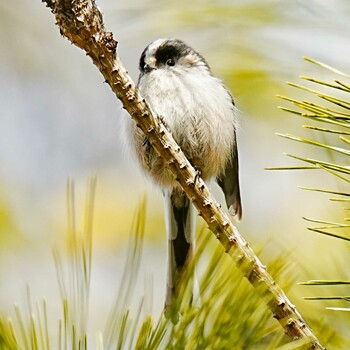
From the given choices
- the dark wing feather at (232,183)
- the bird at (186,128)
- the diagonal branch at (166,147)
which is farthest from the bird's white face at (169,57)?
the diagonal branch at (166,147)

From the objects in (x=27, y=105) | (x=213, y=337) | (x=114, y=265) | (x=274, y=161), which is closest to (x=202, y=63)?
(x=274, y=161)

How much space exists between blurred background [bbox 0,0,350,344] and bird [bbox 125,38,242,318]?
79mm

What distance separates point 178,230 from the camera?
2.16 meters

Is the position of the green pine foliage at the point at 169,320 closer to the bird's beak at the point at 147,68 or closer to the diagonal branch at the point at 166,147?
the diagonal branch at the point at 166,147

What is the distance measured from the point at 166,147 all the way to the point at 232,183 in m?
1.14

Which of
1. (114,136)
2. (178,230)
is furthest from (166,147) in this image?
(114,136)

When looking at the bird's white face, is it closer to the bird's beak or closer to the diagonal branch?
the bird's beak

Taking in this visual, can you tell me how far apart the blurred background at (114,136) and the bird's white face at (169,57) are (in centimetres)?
8

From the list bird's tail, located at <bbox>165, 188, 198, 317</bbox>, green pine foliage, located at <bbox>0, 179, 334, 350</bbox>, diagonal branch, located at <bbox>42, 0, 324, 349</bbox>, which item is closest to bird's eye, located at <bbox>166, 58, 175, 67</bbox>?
bird's tail, located at <bbox>165, 188, 198, 317</bbox>

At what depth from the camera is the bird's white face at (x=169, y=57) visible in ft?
7.79

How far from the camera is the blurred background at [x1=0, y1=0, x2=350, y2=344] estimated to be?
1.54m

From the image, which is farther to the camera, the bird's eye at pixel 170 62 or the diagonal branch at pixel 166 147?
the bird's eye at pixel 170 62

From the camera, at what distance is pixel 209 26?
5.27ft

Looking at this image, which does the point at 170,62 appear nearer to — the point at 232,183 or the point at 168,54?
the point at 168,54
